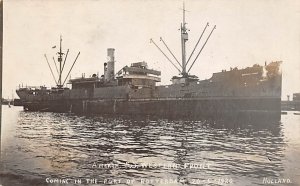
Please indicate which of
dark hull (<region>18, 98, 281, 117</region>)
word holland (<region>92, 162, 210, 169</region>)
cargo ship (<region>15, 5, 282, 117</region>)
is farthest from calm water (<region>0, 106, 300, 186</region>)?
cargo ship (<region>15, 5, 282, 117</region>)

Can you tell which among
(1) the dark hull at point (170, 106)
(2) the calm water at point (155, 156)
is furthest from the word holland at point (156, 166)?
(1) the dark hull at point (170, 106)

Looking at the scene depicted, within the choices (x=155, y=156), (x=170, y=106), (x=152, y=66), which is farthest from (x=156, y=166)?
(x=170, y=106)

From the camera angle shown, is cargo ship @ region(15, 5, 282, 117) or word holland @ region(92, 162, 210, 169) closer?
word holland @ region(92, 162, 210, 169)

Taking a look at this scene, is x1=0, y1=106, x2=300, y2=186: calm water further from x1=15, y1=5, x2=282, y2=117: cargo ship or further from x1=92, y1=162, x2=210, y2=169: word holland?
x1=15, y1=5, x2=282, y2=117: cargo ship

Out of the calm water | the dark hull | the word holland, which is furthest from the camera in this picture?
the dark hull

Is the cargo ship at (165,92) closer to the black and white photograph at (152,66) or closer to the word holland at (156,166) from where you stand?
the black and white photograph at (152,66)

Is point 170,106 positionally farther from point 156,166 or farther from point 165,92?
point 156,166

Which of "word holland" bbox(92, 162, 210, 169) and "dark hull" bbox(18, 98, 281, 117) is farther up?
"dark hull" bbox(18, 98, 281, 117)

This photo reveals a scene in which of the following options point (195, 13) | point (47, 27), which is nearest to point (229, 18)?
point (195, 13)
